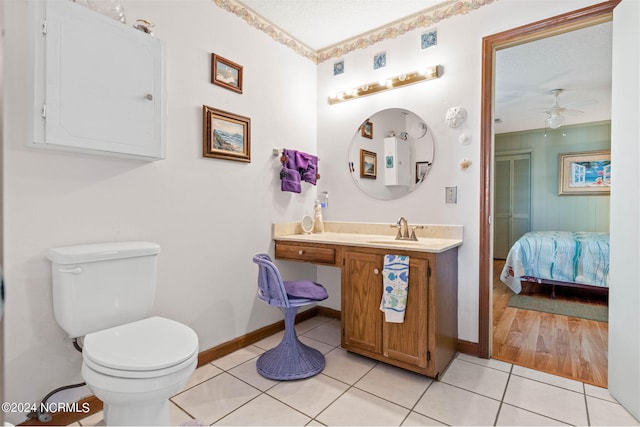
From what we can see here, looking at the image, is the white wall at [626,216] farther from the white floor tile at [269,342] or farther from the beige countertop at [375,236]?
the white floor tile at [269,342]

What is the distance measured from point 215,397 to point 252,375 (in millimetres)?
282

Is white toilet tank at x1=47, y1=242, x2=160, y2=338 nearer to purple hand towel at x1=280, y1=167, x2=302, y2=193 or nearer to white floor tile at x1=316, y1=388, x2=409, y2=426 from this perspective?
white floor tile at x1=316, y1=388, x2=409, y2=426

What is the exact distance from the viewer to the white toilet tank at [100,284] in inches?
58.1

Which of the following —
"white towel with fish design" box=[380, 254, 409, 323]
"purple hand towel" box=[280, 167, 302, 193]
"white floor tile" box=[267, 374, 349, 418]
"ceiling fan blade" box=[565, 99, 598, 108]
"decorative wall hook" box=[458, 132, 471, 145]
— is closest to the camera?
"white floor tile" box=[267, 374, 349, 418]

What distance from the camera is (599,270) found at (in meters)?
3.46

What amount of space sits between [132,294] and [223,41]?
177cm

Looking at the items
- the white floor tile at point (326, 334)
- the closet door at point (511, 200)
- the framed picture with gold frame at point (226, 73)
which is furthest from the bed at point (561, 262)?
the framed picture with gold frame at point (226, 73)

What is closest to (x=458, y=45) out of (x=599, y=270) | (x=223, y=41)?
(x=223, y=41)

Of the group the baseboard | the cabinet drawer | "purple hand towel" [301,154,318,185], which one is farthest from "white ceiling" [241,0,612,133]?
the baseboard

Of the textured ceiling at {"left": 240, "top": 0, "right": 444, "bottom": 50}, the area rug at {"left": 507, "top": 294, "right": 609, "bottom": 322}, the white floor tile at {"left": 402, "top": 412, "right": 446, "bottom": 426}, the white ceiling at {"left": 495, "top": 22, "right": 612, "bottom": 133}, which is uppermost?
the textured ceiling at {"left": 240, "top": 0, "right": 444, "bottom": 50}

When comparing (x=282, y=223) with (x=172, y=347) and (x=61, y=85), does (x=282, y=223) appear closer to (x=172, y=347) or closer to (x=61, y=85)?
(x=172, y=347)

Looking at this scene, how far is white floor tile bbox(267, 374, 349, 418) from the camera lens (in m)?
1.74

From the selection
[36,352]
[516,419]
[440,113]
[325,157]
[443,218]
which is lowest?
[516,419]

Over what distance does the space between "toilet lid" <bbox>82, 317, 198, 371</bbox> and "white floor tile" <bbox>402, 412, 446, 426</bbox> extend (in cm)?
108
